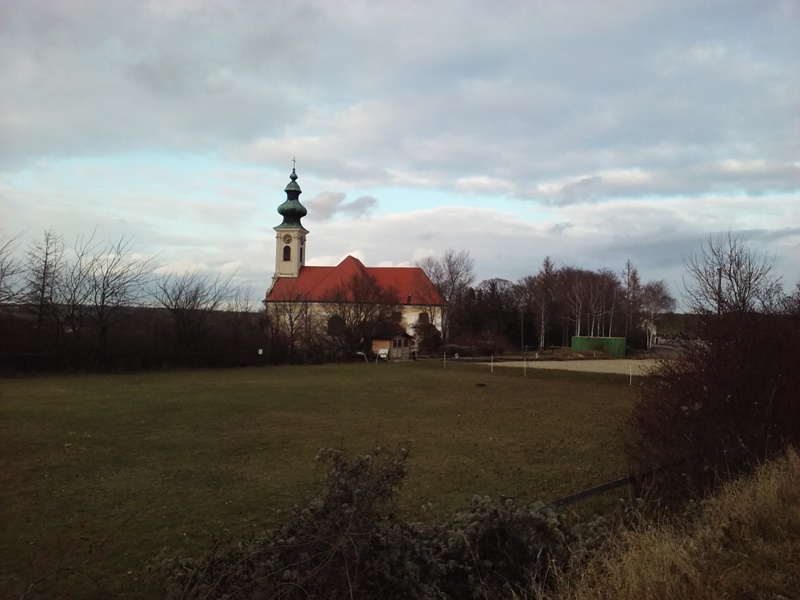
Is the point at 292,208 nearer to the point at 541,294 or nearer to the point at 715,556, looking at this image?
the point at 541,294

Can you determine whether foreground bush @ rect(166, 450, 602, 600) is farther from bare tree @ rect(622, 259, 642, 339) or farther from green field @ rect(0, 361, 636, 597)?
bare tree @ rect(622, 259, 642, 339)

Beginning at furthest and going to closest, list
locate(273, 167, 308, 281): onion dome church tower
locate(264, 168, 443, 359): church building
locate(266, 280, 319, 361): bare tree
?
locate(273, 167, 308, 281): onion dome church tower
locate(264, 168, 443, 359): church building
locate(266, 280, 319, 361): bare tree

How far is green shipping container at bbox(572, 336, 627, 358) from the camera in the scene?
176 ft

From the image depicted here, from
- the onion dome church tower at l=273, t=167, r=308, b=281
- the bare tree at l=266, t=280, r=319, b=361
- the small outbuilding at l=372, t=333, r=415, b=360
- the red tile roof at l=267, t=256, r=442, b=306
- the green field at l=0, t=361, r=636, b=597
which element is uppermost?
the onion dome church tower at l=273, t=167, r=308, b=281

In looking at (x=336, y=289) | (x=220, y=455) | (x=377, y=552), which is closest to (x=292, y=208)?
(x=336, y=289)

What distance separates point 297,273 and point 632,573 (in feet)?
224

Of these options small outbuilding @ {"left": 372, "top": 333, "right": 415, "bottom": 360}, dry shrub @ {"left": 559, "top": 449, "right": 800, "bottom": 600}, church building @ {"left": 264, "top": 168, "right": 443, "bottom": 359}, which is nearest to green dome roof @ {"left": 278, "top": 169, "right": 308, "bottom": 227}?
church building @ {"left": 264, "top": 168, "right": 443, "bottom": 359}

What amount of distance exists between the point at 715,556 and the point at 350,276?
196ft

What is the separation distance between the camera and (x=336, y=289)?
Answer: 5547 cm

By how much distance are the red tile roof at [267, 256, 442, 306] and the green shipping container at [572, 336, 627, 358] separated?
51.9ft

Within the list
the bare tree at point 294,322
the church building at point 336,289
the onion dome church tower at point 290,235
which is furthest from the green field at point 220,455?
the onion dome church tower at point 290,235

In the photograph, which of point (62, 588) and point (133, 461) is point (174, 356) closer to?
point (133, 461)

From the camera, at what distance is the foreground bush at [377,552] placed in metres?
3.54

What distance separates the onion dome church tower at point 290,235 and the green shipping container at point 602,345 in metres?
33.5
